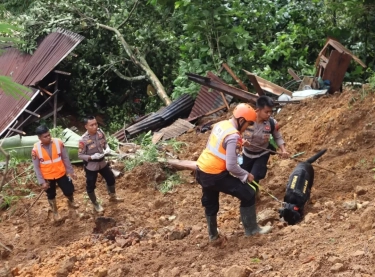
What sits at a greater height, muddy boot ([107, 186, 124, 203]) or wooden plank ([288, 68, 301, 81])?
wooden plank ([288, 68, 301, 81])

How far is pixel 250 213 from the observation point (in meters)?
6.30

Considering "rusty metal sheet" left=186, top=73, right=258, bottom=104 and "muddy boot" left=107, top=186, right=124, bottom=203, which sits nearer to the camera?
"muddy boot" left=107, top=186, right=124, bottom=203

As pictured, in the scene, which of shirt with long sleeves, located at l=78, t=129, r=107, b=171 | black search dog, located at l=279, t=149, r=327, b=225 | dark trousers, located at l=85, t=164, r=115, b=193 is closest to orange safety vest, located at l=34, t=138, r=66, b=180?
shirt with long sleeves, located at l=78, t=129, r=107, b=171

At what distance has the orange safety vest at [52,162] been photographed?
7973 mm

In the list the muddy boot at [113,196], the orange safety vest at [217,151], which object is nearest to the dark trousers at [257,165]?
the orange safety vest at [217,151]

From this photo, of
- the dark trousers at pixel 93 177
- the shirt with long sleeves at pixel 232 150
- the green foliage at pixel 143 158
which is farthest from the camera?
the green foliage at pixel 143 158

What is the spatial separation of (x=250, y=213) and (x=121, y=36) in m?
10.5

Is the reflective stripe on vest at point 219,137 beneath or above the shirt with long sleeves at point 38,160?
above

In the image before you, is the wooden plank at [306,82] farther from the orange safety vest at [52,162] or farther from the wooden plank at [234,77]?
the orange safety vest at [52,162]

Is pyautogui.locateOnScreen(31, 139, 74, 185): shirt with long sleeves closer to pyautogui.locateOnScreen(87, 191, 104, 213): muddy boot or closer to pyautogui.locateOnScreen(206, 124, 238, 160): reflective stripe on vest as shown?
pyautogui.locateOnScreen(87, 191, 104, 213): muddy boot

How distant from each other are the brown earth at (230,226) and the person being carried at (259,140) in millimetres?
650

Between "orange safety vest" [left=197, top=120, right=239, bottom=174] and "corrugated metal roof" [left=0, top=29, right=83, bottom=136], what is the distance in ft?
30.7

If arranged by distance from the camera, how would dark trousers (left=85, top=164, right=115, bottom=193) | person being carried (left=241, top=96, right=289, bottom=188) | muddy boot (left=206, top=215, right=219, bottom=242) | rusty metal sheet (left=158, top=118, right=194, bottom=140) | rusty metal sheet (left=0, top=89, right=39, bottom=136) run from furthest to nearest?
rusty metal sheet (left=0, top=89, right=39, bottom=136), rusty metal sheet (left=158, top=118, right=194, bottom=140), dark trousers (left=85, top=164, right=115, bottom=193), person being carried (left=241, top=96, right=289, bottom=188), muddy boot (left=206, top=215, right=219, bottom=242)

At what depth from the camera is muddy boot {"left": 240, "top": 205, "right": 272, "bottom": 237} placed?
6.31 meters
